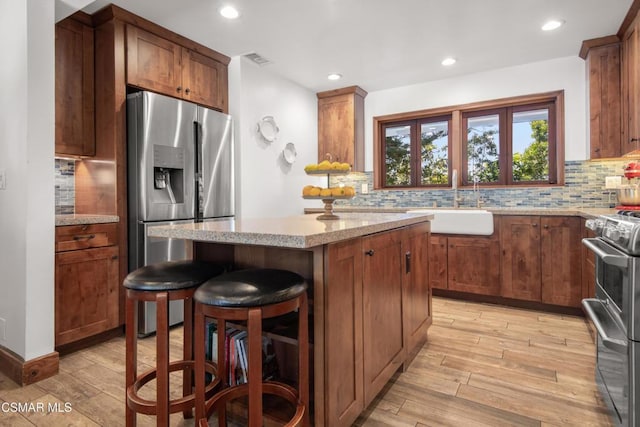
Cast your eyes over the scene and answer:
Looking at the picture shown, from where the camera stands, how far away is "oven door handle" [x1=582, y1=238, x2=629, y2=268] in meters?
1.35

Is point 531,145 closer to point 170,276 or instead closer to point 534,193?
point 534,193

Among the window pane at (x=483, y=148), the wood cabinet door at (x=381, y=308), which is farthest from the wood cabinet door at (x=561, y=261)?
the wood cabinet door at (x=381, y=308)

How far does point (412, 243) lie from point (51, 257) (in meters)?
2.17

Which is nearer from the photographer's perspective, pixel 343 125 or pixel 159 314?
pixel 159 314

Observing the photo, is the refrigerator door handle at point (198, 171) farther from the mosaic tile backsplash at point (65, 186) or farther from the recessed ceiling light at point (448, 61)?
the recessed ceiling light at point (448, 61)

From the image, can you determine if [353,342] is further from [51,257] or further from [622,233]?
[51,257]

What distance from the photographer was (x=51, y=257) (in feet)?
7.00

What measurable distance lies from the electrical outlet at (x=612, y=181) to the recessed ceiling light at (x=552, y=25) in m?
1.50

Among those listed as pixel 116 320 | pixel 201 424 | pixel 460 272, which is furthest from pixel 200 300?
pixel 460 272

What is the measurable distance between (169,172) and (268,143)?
4.42 feet

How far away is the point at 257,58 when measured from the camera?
12.0 ft

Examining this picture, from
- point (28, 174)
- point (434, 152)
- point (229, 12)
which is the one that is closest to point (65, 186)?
point (28, 174)

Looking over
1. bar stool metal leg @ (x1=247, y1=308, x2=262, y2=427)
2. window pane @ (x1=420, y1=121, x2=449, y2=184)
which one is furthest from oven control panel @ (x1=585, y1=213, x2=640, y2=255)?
window pane @ (x1=420, y1=121, x2=449, y2=184)

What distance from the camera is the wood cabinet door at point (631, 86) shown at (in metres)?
2.69
